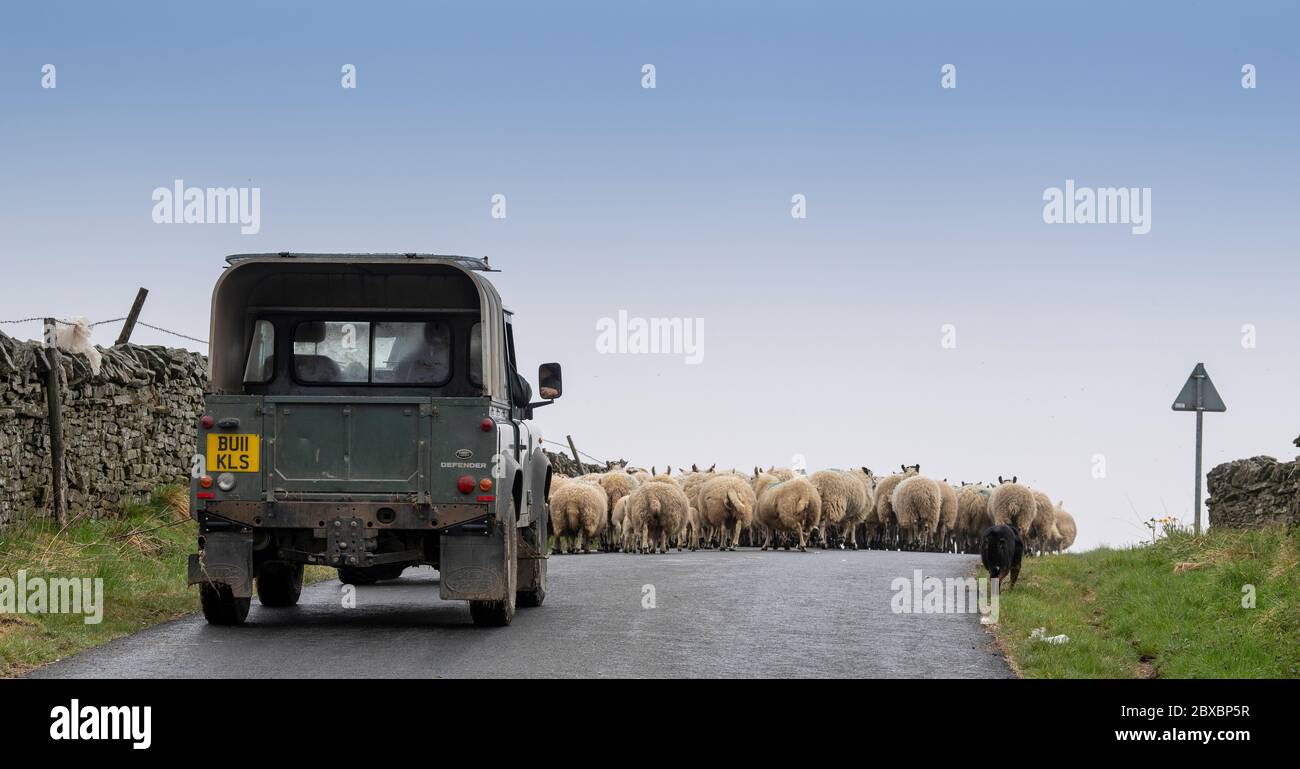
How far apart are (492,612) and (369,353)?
8.97ft

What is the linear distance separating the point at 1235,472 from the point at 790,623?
1192 centimetres

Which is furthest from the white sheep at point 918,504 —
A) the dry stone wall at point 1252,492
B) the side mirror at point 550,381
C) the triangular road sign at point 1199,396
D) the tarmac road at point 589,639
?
the side mirror at point 550,381

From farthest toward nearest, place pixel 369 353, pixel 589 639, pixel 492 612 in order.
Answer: pixel 369 353
pixel 492 612
pixel 589 639

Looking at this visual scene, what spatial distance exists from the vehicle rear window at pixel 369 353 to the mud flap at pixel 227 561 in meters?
1.80

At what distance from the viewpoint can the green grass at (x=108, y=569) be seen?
38.3ft

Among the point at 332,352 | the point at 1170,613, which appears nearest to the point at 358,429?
the point at 332,352

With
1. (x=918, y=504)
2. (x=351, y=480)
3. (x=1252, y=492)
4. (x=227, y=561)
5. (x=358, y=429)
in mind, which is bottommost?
(x=918, y=504)

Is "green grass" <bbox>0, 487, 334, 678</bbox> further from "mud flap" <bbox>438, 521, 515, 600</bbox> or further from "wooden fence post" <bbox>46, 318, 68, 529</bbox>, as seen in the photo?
"mud flap" <bbox>438, 521, 515, 600</bbox>

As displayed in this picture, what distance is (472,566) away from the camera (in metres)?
12.7

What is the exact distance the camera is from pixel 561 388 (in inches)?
593

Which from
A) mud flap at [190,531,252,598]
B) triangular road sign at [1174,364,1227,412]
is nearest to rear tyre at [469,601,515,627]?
mud flap at [190,531,252,598]

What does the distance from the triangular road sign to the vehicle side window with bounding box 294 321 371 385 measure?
13436 mm

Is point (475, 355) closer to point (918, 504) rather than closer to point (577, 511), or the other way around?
point (577, 511)

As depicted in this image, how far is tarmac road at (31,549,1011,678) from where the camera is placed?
10641mm
